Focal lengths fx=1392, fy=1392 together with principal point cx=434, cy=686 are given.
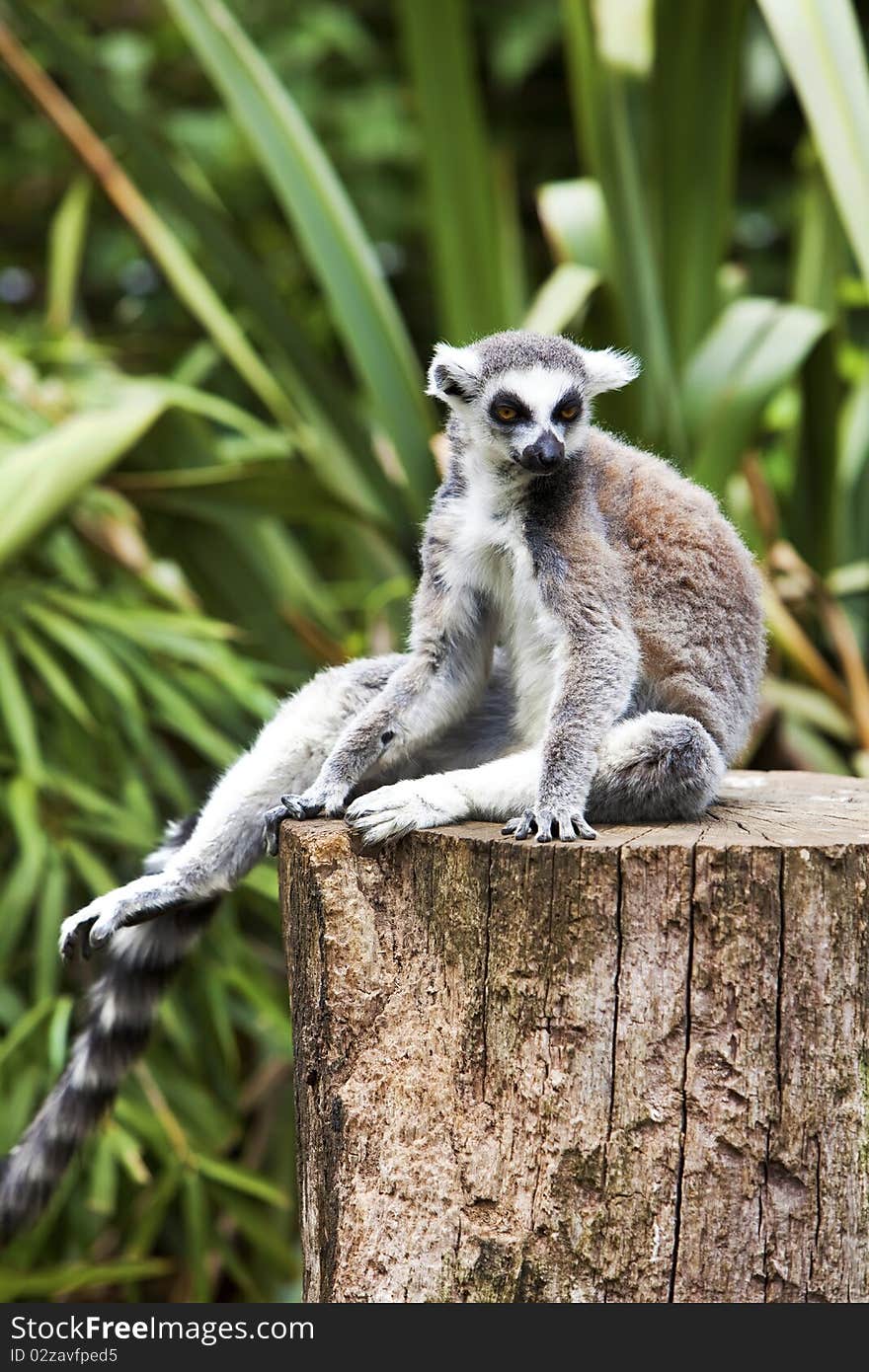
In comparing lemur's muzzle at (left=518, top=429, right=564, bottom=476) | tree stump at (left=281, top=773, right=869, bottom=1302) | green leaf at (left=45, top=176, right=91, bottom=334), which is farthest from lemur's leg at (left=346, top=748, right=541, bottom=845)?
green leaf at (left=45, top=176, right=91, bottom=334)

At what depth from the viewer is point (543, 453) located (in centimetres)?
266

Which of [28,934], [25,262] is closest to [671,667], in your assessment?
[28,934]

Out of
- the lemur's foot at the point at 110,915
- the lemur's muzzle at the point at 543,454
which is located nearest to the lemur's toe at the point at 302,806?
the lemur's foot at the point at 110,915

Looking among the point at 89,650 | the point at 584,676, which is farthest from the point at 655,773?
the point at 89,650

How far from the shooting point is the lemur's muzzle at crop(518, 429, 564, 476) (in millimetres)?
2664

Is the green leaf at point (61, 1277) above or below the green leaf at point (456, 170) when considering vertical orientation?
below

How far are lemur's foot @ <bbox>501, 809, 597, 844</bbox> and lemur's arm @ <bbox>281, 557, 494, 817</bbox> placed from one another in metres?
0.44

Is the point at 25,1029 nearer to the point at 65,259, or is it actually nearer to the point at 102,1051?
the point at 102,1051

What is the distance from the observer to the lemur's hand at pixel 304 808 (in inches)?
106

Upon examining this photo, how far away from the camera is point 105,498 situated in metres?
4.90

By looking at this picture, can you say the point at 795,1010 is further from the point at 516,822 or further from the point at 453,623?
the point at 453,623

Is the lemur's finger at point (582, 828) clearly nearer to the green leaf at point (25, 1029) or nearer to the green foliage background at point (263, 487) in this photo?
the green foliage background at point (263, 487)

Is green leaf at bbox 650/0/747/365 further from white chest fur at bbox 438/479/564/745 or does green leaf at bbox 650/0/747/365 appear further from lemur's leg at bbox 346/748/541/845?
lemur's leg at bbox 346/748/541/845

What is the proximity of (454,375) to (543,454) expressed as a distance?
38cm
